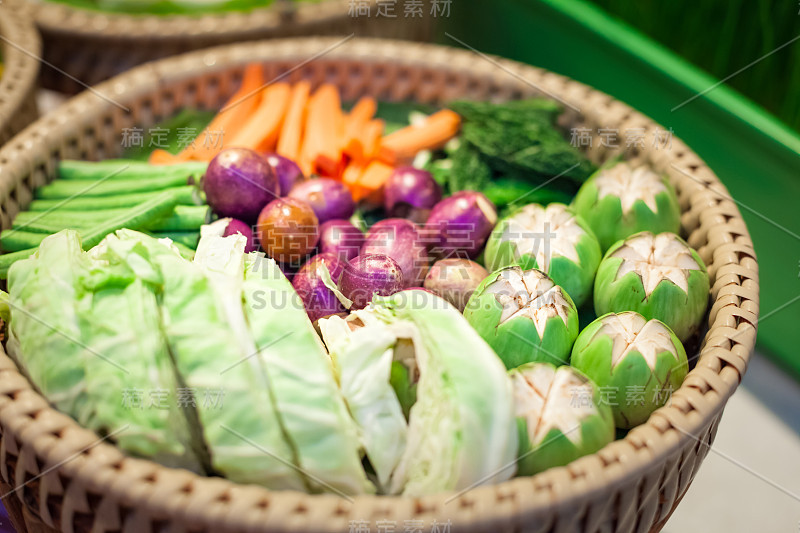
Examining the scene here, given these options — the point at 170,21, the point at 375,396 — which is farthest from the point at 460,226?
the point at 170,21

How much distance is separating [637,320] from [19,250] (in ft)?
4.45

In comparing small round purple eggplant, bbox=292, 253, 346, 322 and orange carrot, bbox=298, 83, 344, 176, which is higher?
orange carrot, bbox=298, 83, 344, 176

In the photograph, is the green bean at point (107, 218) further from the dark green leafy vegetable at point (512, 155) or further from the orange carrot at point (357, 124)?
the dark green leafy vegetable at point (512, 155)

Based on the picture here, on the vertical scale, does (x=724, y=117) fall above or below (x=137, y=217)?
above

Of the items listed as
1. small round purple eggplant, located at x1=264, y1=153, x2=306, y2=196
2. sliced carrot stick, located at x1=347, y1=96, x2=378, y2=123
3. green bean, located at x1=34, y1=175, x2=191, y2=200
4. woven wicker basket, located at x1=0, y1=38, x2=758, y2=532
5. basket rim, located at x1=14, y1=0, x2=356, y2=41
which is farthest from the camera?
basket rim, located at x1=14, y1=0, x2=356, y2=41

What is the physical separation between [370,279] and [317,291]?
12cm

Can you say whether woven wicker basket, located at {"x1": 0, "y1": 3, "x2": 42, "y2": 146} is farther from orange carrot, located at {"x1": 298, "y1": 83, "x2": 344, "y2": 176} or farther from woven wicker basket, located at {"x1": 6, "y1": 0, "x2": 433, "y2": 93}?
orange carrot, located at {"x1": 298, "y1": 83, "x2": 344, "y2": 176}

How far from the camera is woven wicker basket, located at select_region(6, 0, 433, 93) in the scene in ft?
8.08

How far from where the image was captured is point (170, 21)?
2518mm

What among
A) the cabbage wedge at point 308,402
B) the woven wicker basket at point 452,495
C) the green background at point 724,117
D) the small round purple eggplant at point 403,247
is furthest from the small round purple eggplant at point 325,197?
the green background at point 724,117

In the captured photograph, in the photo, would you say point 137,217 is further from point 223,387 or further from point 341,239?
point 223,387

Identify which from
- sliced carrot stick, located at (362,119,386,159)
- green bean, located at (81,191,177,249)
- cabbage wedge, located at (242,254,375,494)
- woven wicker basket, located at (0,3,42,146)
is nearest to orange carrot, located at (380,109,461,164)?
sliced carrot stick, located at (362,119,386,159)

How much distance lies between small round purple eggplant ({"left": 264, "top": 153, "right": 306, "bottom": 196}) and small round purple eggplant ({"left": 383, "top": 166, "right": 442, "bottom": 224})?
245mm

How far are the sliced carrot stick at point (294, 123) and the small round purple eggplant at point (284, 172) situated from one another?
0.12m
